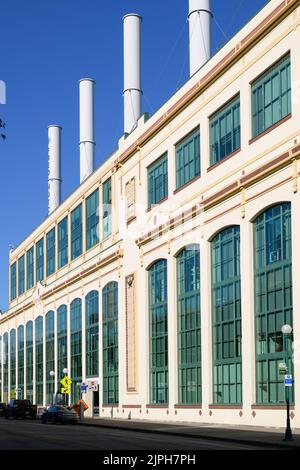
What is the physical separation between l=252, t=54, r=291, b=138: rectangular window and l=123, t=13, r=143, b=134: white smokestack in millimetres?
28967

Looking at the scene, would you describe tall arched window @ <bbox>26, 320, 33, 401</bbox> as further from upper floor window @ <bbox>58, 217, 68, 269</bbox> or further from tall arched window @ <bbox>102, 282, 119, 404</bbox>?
tall arched window @ <bbox>102, 282, 119, 404</bbox>

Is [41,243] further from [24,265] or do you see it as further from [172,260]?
[172,260]

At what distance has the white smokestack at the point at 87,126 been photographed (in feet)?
293

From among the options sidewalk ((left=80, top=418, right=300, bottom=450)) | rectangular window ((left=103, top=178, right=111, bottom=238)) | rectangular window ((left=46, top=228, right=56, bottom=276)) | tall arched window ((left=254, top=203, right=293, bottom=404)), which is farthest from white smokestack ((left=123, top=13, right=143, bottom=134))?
sidewalk ((left=80, top=418, right=300, bottom=450))

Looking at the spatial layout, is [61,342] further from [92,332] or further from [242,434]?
[242,434]

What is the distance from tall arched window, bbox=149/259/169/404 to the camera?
5559cm

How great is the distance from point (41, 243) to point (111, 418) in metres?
33.6

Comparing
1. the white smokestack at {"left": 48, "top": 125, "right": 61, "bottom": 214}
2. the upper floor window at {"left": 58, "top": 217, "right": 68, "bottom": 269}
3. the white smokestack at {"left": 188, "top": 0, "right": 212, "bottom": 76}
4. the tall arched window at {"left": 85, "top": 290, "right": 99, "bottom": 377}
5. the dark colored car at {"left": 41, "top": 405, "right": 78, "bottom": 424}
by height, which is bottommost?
the dark colored car at {"left": 41, "top": 405, "right": 78, "bottom": 424}

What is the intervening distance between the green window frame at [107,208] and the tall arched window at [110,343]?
4346mm

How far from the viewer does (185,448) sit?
29.6 metres

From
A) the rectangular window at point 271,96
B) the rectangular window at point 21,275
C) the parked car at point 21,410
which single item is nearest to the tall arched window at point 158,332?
the rectangular window at point 271,96

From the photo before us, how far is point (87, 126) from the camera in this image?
8988 cm

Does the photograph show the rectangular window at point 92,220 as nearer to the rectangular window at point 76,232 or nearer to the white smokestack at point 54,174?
the rectangular window at point 76,232
